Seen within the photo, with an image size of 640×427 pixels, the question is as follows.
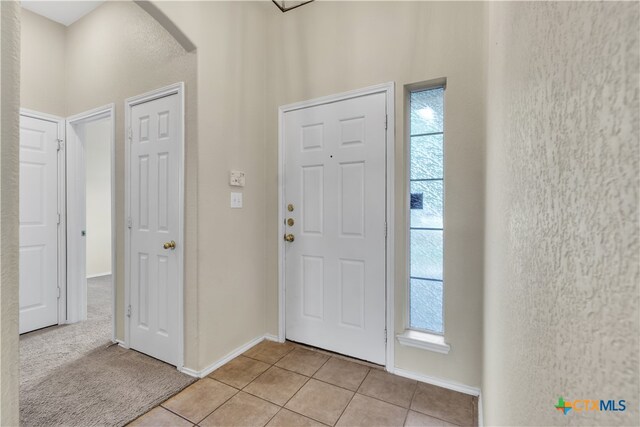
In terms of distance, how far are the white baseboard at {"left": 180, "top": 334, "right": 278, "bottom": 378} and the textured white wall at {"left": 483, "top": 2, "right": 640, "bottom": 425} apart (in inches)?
77.0

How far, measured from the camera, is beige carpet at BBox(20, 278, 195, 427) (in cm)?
159

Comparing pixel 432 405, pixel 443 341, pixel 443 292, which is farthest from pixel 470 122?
pixel 432 405

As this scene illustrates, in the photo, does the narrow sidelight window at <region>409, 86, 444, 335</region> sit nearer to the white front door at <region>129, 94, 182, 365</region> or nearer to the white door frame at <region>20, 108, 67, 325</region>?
the white front door at <region>129, 94, 182, 365</region>

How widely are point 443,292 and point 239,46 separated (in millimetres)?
2383

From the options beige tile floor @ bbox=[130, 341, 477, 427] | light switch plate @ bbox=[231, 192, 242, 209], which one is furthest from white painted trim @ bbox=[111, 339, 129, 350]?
light switch plate @ bbox=[231, 192, 242, 209]

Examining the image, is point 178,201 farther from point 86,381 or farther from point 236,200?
point 86,381

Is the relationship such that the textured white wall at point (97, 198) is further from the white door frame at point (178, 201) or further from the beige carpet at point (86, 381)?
the white door frame at point (178, 201)

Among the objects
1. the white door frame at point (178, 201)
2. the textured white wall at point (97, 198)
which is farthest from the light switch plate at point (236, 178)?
the textured white wall at point (97, 198)

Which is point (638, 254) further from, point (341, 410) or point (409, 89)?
point (409, 89)

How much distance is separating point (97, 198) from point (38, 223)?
93.6 inches

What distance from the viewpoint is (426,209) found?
6.52 feet

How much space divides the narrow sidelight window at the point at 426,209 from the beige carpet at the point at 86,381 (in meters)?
1.67

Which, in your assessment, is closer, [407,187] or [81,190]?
[407,187]

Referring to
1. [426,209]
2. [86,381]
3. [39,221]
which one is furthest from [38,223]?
[426,209]
